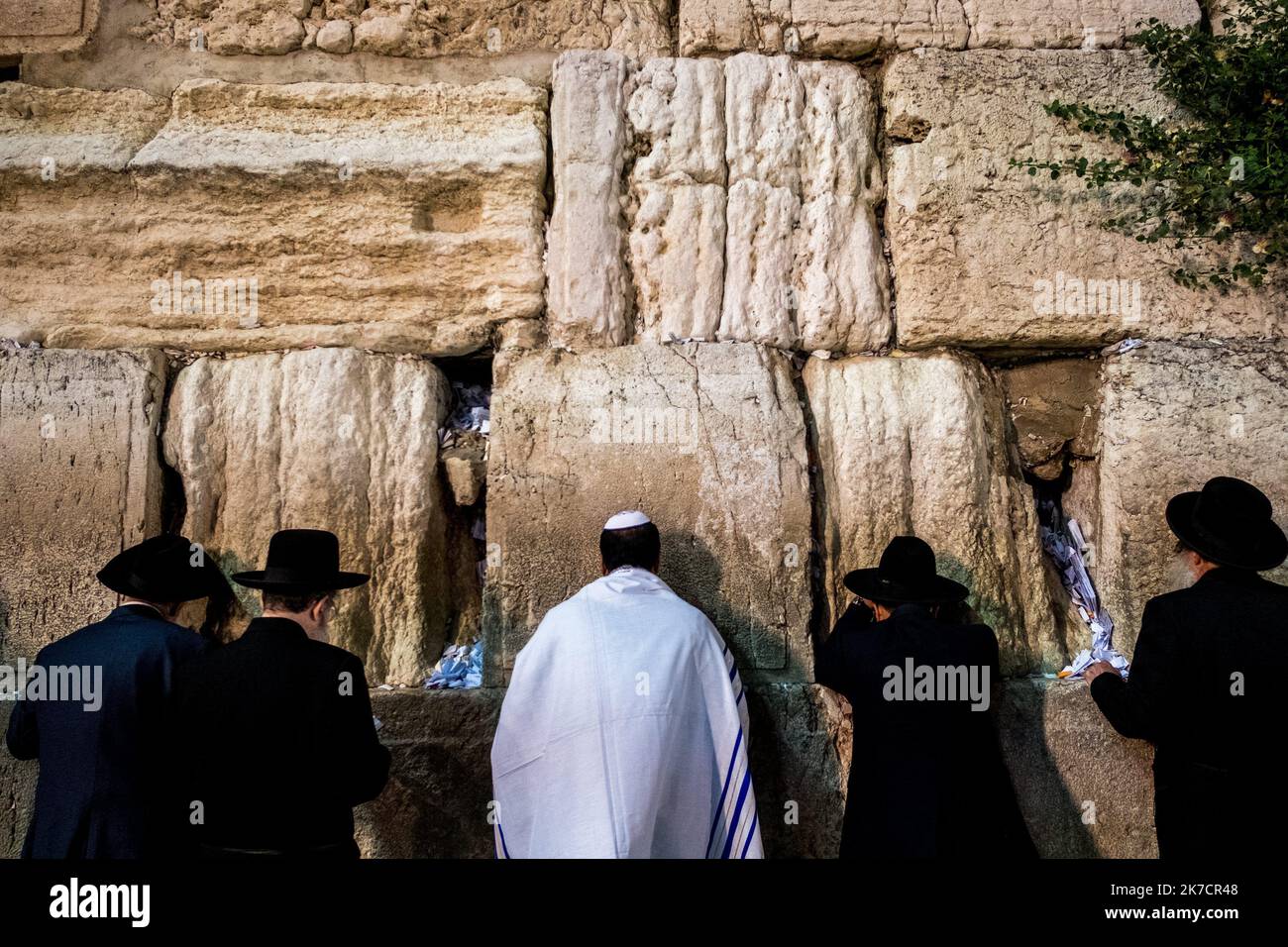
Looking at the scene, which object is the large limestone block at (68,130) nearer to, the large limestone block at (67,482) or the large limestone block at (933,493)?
the large limestone block at (67,482)

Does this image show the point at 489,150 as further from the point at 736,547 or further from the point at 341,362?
the point at 736,547

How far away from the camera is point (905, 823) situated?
9.87 feet

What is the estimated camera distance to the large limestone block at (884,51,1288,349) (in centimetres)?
412

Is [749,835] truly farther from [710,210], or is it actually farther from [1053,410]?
[710,210]

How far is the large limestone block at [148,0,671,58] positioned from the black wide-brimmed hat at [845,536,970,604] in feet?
7.91

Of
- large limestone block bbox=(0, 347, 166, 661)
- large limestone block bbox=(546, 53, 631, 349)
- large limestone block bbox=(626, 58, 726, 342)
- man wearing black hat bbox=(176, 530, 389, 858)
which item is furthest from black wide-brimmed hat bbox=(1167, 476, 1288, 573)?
large limestone block bbox=(0, 347, 166, 661)

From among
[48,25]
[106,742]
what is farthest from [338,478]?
[48,25]

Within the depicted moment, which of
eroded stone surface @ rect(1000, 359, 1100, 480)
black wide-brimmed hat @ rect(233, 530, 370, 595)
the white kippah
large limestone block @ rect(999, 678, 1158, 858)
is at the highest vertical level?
eroded stone surface @ rect(1000, 359, 1100, 480)

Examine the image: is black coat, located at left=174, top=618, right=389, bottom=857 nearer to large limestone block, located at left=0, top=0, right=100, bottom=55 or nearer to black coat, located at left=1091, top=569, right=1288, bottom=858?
black coat, located at left=1091, top=569, right=1288, bottom=858

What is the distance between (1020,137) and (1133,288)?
0.75 metres

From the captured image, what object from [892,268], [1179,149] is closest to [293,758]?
[892,268]

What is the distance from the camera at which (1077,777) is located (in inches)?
141

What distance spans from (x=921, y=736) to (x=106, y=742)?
2.26 m

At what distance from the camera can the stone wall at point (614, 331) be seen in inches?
147
